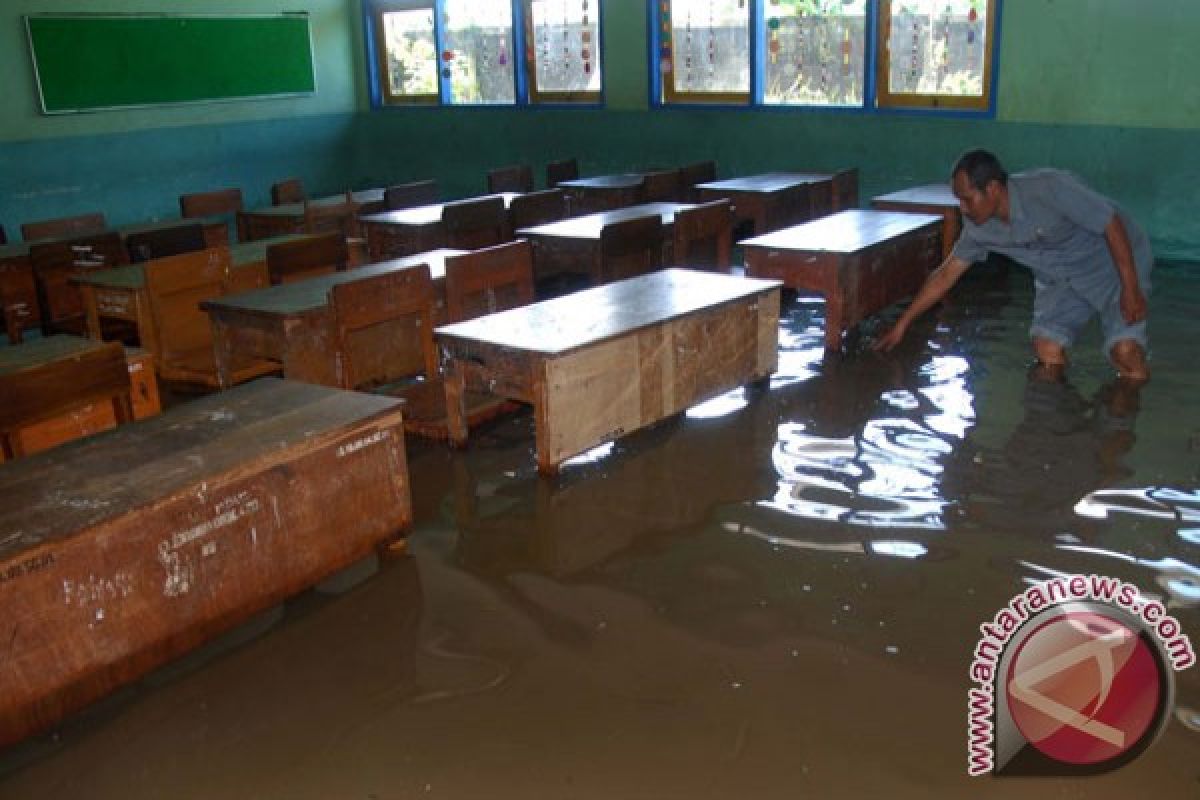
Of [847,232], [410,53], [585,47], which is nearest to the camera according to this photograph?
[847,232]

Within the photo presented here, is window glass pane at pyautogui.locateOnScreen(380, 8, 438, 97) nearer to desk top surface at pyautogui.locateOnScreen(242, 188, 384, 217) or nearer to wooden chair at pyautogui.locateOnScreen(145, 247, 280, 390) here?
desk top surface at pyautogui.locateOnScreen(242, 188, 384, 217)

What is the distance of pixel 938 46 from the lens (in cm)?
749

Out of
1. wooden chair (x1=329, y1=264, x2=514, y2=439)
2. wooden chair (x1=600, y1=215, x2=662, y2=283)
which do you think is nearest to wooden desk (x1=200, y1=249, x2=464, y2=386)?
wooden chair (x1=329, y1=264, x2=514, y2=439)

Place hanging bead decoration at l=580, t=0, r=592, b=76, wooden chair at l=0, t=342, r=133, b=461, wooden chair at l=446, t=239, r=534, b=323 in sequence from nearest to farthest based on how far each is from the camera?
wooden chair at l=0, t=342, r=133, b=461 → wooden chair at l=446, t=239, r=534, b=323 → hanging bead decoration at l=580, t=0, r=592, b=76

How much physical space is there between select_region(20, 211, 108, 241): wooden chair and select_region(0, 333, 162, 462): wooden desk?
241 centimetres

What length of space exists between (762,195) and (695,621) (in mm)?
4450

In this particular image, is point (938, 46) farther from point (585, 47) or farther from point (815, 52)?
point (585, 47)

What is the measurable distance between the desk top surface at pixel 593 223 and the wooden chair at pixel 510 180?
1216 mm

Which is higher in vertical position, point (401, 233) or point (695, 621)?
point (401, 233)

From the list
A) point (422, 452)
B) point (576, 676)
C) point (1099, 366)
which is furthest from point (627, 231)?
point (576, 676)

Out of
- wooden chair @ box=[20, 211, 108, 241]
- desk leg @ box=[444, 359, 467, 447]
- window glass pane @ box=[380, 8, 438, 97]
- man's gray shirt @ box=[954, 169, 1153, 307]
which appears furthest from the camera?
window glass pane @ box=[380, 8, 438, 97]

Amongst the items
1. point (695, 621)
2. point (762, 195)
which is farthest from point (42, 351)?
point (762, 195)

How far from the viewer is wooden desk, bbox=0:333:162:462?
337cm

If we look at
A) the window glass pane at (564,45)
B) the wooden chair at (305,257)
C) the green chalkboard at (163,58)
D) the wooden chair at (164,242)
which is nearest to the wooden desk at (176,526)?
the wooden chair at (305,257)
